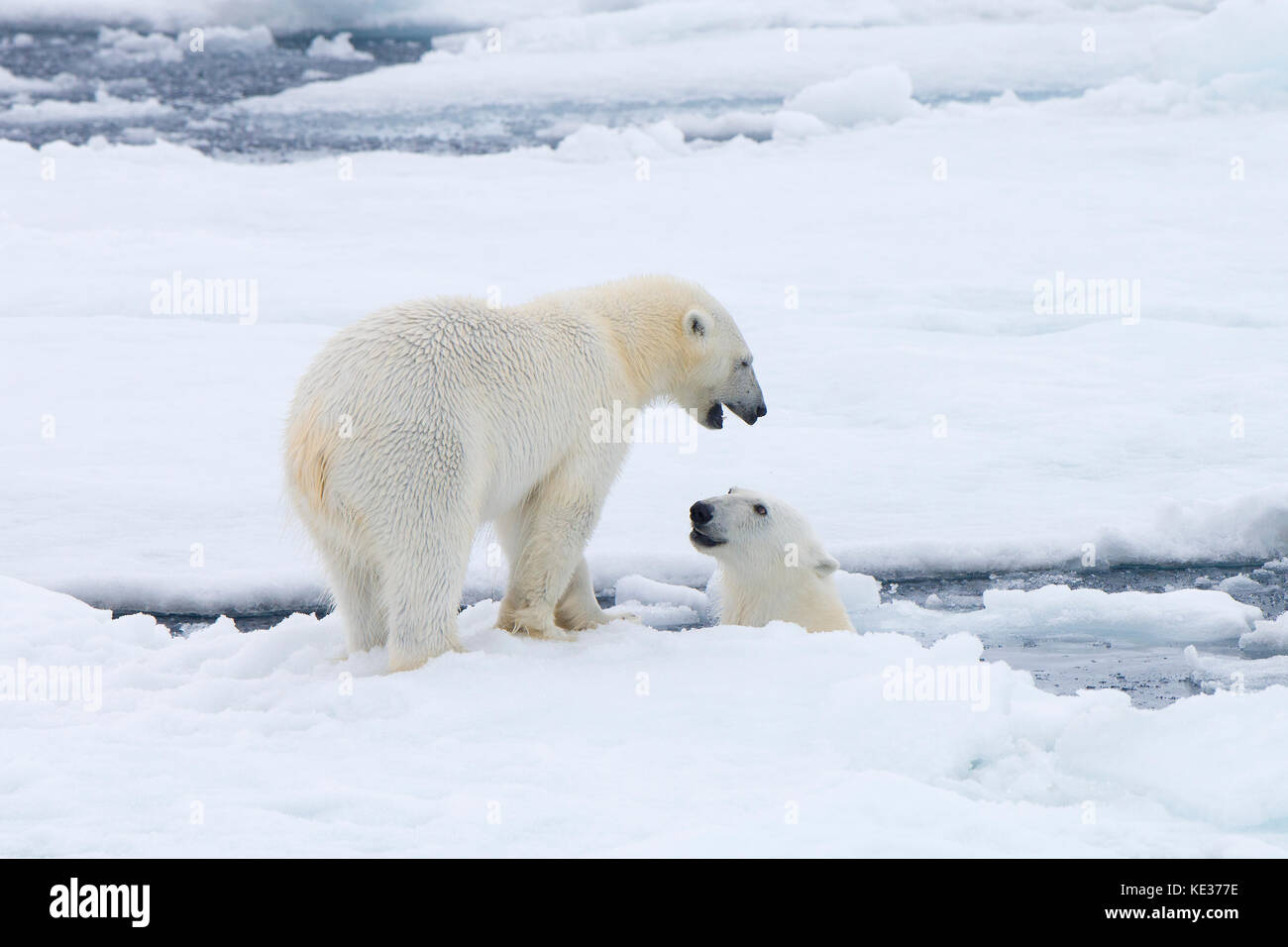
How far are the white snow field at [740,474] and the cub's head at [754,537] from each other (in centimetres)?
61

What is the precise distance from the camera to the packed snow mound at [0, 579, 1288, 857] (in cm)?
255

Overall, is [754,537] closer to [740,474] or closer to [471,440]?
[471,440]

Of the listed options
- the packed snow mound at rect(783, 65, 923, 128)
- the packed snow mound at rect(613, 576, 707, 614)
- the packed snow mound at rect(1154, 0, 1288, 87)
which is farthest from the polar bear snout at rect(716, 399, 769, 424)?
the packed snow mound at rect(1154, 0, 1288, 87)

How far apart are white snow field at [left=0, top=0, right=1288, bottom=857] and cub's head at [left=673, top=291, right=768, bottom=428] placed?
0.85 meters

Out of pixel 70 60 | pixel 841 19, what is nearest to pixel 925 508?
pixel 841 19

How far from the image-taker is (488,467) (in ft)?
11.7

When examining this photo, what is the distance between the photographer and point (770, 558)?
458cm

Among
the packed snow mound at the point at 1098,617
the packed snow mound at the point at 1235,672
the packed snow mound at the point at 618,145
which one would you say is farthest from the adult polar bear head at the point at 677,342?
the packed snow mound at the point at 618,145

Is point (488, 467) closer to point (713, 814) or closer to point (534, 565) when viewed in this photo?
point (534, 565)

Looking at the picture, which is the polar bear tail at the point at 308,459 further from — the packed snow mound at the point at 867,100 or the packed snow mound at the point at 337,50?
the packed snow mound at the point at 337,50

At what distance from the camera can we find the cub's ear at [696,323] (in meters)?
4.16

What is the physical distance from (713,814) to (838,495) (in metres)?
3.74

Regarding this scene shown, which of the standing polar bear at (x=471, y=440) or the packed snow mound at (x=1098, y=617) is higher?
the standing polar bear at (x=471, y=440)
